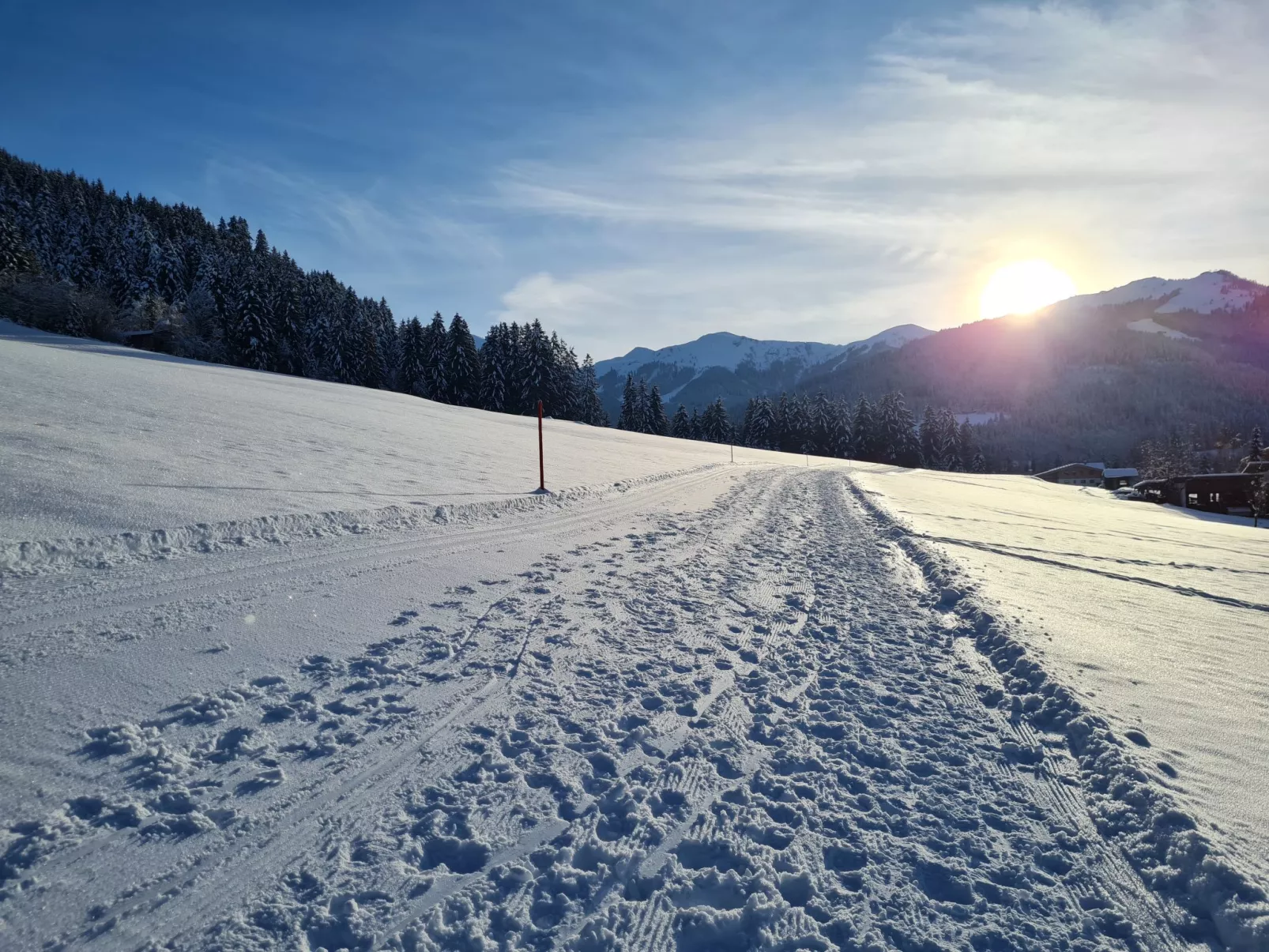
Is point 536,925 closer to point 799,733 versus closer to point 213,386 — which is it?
point 799,733

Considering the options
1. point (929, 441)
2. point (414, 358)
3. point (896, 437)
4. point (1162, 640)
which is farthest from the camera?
point (929, 441)

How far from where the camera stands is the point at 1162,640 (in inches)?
234

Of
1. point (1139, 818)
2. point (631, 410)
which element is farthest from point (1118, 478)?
point (1139, 818)

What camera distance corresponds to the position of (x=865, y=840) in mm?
2879

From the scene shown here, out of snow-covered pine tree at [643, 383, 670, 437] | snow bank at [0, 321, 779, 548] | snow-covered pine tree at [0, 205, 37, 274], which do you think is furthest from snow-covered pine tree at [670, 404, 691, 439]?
snow-covered pine tree at [0, 205, 37, 274]

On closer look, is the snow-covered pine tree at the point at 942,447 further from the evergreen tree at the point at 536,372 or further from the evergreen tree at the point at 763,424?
the evergreen tree at the point at 536,372

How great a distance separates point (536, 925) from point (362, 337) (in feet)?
212

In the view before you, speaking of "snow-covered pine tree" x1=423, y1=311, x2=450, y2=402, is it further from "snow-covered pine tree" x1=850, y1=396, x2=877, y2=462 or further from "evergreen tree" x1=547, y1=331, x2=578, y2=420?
"snow-covered pine tree" x1=850, y1=396, x2=877, y2=462

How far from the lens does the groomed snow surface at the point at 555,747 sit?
241 cm

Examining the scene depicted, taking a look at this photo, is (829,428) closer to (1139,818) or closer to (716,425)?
(716,425)

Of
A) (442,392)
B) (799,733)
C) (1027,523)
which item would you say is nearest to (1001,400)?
(442,392)

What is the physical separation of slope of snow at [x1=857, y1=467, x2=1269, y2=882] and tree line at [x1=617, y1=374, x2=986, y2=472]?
5592 cm

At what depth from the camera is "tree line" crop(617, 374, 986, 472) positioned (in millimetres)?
69250

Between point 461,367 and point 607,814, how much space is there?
58199mm
